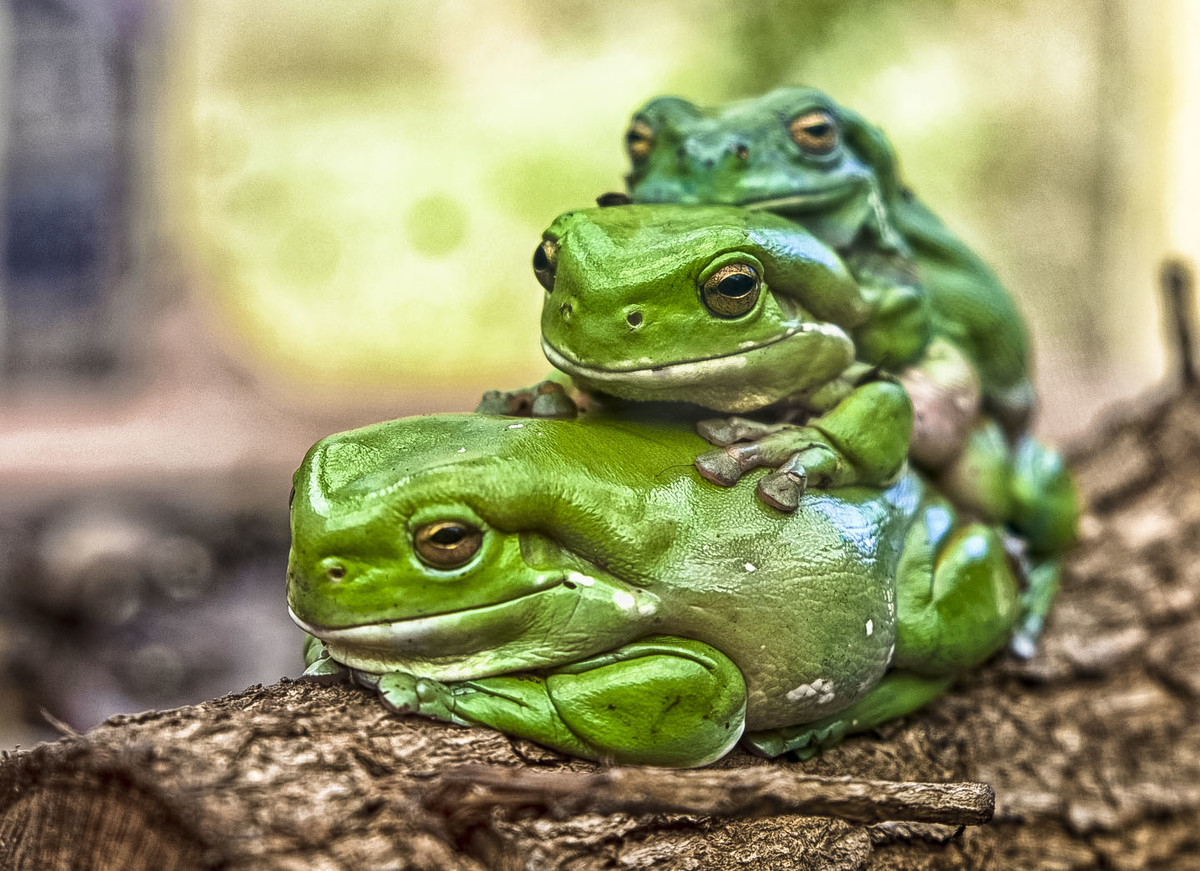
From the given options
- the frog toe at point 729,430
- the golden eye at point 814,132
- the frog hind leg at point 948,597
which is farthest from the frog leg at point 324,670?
the golden eye at point 814,132

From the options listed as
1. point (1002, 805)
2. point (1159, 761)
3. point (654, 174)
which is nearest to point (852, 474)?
point (654, 174)

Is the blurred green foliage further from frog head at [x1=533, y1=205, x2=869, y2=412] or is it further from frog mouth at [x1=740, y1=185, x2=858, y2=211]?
frog head at [x1=533, y1=205, x2=869, y2=412]

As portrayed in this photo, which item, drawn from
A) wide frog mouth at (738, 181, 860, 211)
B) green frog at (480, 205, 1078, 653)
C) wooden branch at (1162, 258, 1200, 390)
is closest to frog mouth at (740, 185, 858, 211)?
wide frog mouth at (738, 181, 860, 211)

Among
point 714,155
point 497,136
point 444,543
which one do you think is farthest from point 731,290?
point 497,136

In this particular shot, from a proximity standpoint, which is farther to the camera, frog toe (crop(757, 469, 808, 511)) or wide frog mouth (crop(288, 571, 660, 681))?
frog toe (crop(757, 469, 808, 511))

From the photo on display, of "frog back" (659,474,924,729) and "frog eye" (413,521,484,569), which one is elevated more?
"frog eye" (413,521,484,569)

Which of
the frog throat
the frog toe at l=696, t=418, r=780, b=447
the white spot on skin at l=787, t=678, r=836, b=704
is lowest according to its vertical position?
the white spot on skin at l=787, t=678, r=836, b=704

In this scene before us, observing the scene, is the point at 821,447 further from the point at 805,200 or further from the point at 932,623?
the point at 805,200

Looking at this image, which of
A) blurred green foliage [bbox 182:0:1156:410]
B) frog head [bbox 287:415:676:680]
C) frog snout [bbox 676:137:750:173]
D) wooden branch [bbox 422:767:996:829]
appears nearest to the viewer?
wooden branch [bbox 422:767:996:829]
